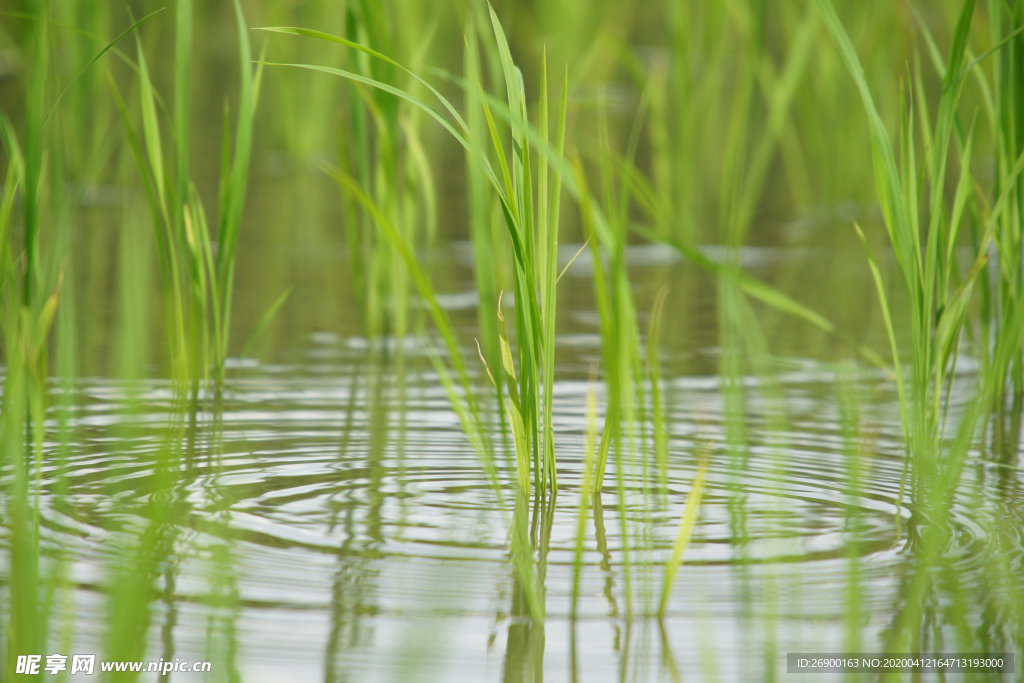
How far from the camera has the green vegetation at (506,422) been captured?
2.55ft

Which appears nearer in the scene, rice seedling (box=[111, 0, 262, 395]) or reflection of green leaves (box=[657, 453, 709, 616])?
reflection of green leaves (box=[657, 453, 709, 616])

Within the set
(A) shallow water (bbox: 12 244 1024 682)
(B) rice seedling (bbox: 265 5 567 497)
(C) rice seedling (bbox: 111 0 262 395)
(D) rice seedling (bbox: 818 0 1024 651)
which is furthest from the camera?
(C) rice seedling (bbox: 111 0 262 395)

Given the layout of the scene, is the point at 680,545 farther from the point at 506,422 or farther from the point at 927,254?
the point at 927,254

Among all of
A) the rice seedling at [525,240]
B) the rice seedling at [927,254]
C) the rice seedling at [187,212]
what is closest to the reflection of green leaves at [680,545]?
the rice seedling at [525,240]

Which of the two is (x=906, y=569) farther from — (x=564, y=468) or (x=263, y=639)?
(x=263, y=639)

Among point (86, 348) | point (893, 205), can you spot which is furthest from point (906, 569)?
point (86, 348)

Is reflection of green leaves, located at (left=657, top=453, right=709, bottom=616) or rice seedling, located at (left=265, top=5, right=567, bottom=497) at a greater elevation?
rice seedling, located at (left=265, top=5, right=567, bottom=497)

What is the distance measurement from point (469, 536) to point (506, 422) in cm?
22

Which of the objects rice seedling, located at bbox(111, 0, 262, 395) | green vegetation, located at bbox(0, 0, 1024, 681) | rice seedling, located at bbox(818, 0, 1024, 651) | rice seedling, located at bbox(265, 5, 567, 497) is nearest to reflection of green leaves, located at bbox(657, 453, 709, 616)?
green vegetation, located at bbox(0, 0, 1024, 681)

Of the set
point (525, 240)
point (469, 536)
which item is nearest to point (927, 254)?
point (525, 240)

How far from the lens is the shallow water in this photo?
75 centimetres

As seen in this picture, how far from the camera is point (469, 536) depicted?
931 mm

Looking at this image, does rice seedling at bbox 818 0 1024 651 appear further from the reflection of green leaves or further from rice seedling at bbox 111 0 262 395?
rice seedling at bbox 111 0 262 395

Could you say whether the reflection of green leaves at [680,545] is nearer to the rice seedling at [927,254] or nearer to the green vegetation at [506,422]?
the green vegetation at [506,422]
